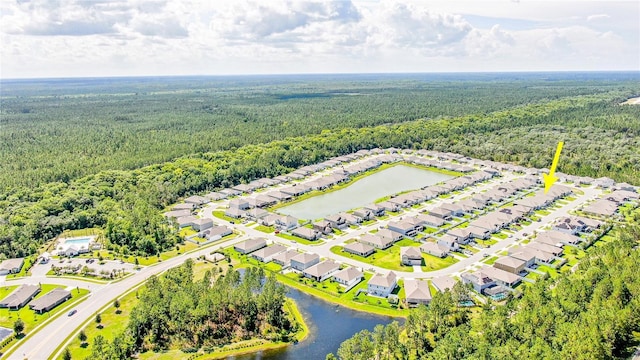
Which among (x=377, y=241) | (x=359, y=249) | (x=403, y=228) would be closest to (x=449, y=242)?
(x=403, y=228)

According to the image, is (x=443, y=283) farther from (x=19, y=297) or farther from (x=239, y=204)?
(x=19, y=297)

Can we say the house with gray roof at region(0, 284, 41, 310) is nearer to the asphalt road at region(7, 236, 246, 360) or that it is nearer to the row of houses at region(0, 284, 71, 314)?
the row of houses at region(0, 284, 71, 314)

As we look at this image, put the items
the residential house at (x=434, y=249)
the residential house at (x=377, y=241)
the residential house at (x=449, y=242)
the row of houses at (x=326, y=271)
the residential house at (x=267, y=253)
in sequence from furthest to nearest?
1. the residential house at (x=377, y=241)
2. the residential house at (x=449, y=242)
3. the residential house at (x=267, y=253)
4. the residential house at (x=434, y=249)
5. the row of houses at (x=326, y=271)

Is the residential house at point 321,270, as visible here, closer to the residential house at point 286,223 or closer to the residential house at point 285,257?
the residential house at point 285,257

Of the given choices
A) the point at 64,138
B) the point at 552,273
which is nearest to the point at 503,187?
the point at 552,273

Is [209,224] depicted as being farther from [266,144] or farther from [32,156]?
[32,156]

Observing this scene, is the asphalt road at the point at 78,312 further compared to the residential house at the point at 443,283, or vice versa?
the residential house at the point at 443,283

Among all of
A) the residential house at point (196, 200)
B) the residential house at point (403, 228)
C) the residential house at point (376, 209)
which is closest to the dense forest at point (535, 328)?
the residential house at point (403, 228)
